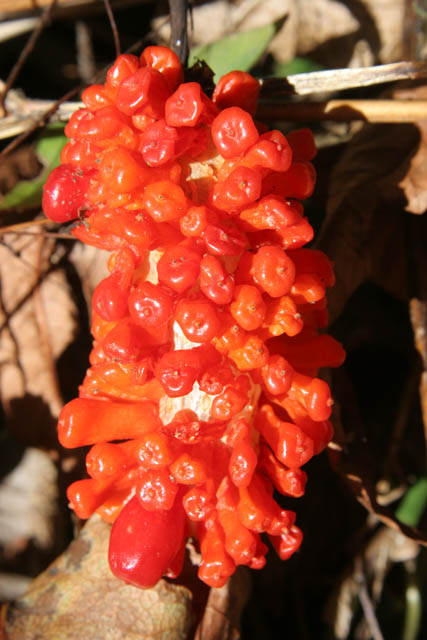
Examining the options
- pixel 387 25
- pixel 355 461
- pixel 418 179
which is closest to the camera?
pixel 418 179

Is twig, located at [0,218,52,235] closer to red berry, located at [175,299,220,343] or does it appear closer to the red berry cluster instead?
the red berry cluster

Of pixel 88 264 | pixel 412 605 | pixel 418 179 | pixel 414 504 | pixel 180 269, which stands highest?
pixel 180 269

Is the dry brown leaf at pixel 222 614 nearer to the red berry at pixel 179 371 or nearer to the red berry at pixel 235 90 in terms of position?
the red berry at pixel 179 371

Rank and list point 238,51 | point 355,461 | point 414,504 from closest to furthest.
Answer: point 355,461 → point 238,51 → point 414,504

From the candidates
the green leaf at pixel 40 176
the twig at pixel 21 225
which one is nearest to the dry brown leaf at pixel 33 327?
the twig at pixel 21 225

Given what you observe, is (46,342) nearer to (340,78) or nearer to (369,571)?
(340,78)

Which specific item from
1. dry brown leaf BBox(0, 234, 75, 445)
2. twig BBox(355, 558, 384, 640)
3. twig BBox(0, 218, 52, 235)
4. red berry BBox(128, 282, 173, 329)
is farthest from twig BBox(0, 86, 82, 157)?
twig BBox(355, 558, 384, 640)

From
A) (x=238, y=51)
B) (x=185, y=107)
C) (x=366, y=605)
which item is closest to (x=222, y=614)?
(x=366, y=605)
